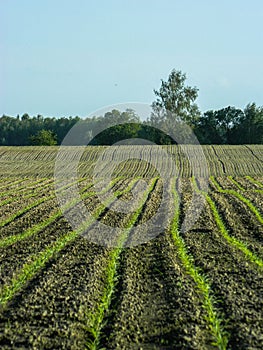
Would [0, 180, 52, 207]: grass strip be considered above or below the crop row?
below

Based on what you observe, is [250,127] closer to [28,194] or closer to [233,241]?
[28,194]

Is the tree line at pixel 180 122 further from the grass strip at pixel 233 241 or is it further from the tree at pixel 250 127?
the grass strip at pixel 233 241

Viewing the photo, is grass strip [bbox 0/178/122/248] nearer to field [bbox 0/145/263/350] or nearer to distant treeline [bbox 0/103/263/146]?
field [bbox 0/145/263/350]

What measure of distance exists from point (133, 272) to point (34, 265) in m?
2.39

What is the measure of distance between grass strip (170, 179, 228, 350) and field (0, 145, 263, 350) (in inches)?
0.8

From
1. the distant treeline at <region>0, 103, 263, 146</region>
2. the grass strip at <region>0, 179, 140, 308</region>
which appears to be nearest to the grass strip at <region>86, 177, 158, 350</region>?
the grass strip at <region>0, 179, 140, 308</region>

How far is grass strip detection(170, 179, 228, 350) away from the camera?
850 centimetres

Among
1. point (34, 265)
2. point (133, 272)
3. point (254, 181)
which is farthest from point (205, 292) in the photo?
point (254, 181)

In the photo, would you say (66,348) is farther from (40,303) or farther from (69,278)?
(69,278)

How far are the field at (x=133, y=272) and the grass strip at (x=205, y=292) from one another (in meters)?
0.02

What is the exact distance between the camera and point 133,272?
12.2 metres

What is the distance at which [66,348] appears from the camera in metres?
8.20

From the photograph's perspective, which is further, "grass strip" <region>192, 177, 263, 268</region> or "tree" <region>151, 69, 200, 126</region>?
"tree" <region>151, 69, 200, 126</region>

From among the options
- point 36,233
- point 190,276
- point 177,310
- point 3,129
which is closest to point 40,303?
point 177,310
